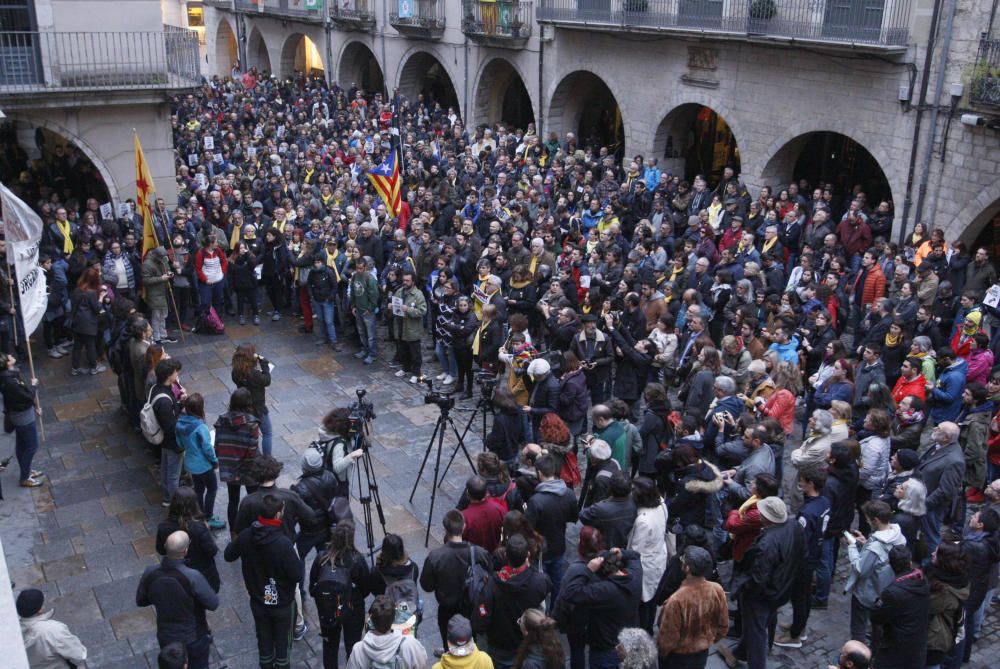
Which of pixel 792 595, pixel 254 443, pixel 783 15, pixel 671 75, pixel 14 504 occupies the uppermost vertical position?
pixel 783 15

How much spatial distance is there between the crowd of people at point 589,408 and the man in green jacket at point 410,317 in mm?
51

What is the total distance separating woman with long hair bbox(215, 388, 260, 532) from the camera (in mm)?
8609

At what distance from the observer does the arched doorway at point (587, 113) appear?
2481 centimetres

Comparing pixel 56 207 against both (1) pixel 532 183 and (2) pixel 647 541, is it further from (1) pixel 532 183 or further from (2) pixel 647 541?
(2) pixel 647 541

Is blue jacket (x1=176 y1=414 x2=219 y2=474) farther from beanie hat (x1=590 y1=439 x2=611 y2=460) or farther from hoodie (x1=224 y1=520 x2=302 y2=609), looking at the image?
beanie hat (x1=590 y1=439 x2=611 y2=460)

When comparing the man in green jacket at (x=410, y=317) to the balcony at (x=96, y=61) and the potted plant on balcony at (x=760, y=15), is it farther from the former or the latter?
the potted plant on balcony at (x=760, y=15)

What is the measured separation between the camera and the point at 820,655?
7738 millimetres

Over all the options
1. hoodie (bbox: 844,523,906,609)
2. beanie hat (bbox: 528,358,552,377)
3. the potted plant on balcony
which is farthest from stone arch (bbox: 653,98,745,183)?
hoodie (bbox: 844,523,906,609)

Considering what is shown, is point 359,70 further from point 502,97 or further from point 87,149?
point 87,149

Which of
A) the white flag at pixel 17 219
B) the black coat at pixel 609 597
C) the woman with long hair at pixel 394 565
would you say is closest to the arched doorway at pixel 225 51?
the white flag at pixel 17 219

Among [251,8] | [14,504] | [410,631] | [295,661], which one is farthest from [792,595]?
[251,8]

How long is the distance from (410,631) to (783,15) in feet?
49.6

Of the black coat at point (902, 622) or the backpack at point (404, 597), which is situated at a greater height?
the backpack at point (404, 597)

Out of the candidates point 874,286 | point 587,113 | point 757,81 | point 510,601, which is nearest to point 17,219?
point 510,601
